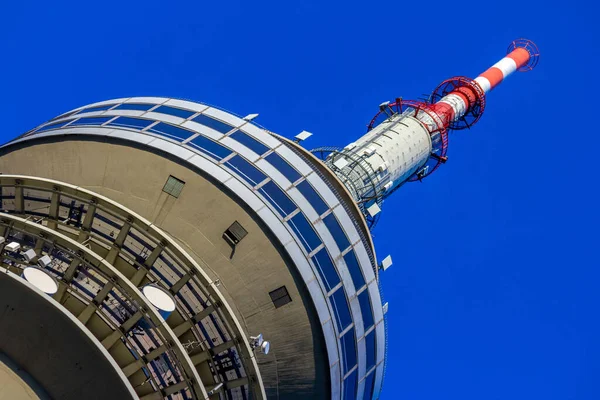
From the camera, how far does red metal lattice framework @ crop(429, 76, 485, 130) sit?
62.0 meters

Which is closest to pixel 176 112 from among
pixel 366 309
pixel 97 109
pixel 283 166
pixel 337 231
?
pixel 97 109

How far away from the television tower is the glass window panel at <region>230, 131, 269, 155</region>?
35.0 ft

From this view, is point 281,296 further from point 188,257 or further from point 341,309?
point 188,257

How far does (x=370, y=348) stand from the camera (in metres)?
32.2

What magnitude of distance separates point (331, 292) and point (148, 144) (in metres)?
9.07

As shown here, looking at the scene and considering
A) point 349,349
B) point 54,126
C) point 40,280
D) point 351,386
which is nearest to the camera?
point 40,280

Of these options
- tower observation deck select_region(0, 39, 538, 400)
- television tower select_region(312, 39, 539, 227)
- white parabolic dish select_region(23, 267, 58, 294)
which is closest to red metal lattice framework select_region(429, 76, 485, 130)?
television tower select_region(312, 39, 539, 227)

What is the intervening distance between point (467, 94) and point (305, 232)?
37.2 metres

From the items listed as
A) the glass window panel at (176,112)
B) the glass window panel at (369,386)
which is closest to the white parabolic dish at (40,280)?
the glass window panel at (176,112)

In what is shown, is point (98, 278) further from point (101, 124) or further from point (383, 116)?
point (383, 116)

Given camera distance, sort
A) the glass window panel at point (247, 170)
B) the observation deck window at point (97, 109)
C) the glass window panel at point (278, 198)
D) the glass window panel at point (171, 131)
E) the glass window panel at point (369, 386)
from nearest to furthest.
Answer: the glass window panel at point (278, 198) → the glass window panel at point (247, 170) → the glass window panel at point (171, 131) → the glass window panel at point (369, 386) → the observation deck window at point (97, 109)

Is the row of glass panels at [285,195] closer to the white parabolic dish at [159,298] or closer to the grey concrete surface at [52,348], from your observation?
the white parabolic dish at [159,298]

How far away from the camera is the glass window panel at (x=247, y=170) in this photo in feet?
97.0

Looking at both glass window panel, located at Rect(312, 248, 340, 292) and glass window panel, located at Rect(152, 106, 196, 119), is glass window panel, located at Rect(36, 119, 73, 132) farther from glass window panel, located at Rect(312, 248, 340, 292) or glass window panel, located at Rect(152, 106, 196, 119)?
glass window panel, located at Rect(312, 248, 340, 292)
